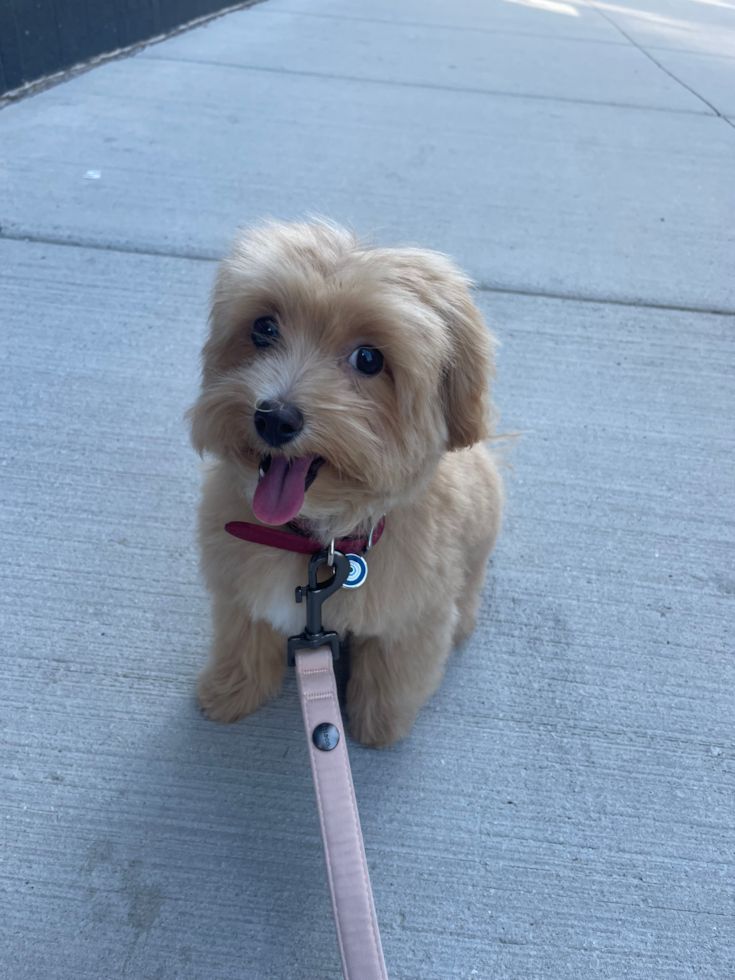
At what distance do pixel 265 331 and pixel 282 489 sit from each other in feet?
1.29

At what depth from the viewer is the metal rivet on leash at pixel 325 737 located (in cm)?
160

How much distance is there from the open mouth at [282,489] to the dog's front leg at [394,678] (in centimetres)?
62

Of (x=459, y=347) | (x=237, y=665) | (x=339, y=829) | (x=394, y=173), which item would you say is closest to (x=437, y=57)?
(x=394, y=173)

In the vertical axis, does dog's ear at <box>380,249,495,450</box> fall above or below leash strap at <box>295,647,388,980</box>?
above

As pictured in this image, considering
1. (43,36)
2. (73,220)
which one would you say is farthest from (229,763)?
(43,36)

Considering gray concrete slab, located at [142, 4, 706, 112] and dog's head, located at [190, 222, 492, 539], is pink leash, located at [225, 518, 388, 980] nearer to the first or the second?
dog's head, located at [190, 222, 492, 539]

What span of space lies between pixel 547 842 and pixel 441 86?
7.23m

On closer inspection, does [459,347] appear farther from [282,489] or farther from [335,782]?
[335,782]

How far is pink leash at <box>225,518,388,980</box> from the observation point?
4.60 ft

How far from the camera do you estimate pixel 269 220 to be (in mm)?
1926

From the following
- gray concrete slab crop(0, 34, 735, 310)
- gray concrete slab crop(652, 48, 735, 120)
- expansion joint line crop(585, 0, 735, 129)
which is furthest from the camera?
gray concrete slab crop(652, 48, 735, 120)

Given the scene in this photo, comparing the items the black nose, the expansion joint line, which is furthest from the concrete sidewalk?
the expansion joint line

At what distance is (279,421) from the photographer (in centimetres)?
148

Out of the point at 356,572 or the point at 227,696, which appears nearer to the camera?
the point at 356,572
